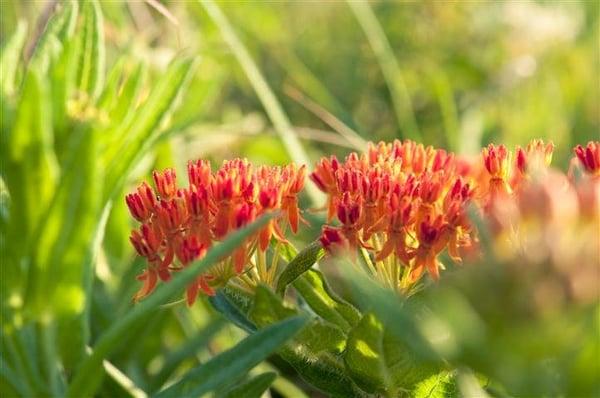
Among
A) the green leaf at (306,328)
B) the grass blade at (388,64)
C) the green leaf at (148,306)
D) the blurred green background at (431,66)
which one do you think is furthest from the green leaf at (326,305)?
the blurred green background at (431,66)

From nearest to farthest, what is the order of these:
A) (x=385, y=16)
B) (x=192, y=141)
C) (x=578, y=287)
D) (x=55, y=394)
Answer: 1. (x=578, y=287)
2. (x=55, y=394)
3. (x=192, y=141)
4. (x=385, y=16)

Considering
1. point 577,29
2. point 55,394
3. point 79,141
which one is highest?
point 577,29

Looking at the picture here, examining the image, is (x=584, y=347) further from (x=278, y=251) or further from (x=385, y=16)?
(x=385, y=16)

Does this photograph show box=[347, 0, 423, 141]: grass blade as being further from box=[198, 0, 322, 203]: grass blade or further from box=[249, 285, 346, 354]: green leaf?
box=[249, 285, 346, 354]: green leaf

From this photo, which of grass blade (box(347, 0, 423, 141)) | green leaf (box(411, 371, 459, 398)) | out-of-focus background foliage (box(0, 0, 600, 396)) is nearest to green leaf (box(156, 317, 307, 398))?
green leaf (box(411, 371, 459, 398))

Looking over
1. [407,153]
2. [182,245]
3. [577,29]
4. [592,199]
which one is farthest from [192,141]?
[577,29]

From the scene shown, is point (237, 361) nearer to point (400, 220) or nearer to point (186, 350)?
point (400, 220)
